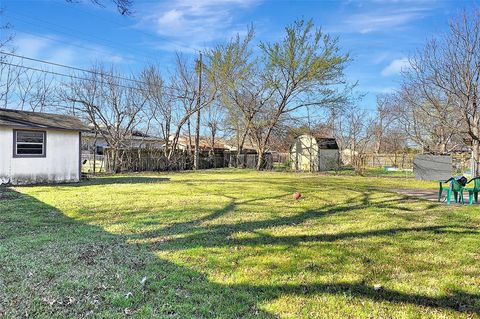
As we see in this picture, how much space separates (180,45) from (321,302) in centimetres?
2257

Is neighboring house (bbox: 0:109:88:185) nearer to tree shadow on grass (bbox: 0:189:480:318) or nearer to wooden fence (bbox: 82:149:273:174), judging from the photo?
wooden fence (bbox: 82:149:273:174)

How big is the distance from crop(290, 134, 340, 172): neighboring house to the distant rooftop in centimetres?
1469

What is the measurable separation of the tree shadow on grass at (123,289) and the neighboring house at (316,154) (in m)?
19.1

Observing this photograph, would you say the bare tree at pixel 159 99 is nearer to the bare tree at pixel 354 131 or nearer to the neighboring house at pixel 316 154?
the neighboring house at pixel 316 154

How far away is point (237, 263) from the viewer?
360 centimetres

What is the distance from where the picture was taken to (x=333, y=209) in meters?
7.04

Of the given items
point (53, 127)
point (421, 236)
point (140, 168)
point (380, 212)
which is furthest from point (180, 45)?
point (421, 236)

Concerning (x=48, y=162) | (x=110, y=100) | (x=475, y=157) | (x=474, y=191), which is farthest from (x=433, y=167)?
(x=110, y=100)

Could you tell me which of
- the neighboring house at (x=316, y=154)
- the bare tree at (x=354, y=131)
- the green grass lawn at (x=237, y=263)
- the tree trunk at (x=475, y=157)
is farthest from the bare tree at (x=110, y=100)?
the bare tree at (x=354, y=131)

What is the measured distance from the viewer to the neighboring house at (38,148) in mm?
11047

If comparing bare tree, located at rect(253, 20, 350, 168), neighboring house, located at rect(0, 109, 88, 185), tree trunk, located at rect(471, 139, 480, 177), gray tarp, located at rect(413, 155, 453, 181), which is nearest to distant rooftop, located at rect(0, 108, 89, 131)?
neighboring house, located at rect(0, 109, 88, 185)

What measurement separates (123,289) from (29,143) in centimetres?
1096

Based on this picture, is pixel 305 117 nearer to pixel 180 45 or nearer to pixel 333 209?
pixel 180 45

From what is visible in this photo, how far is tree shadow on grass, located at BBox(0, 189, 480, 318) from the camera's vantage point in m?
2.51
